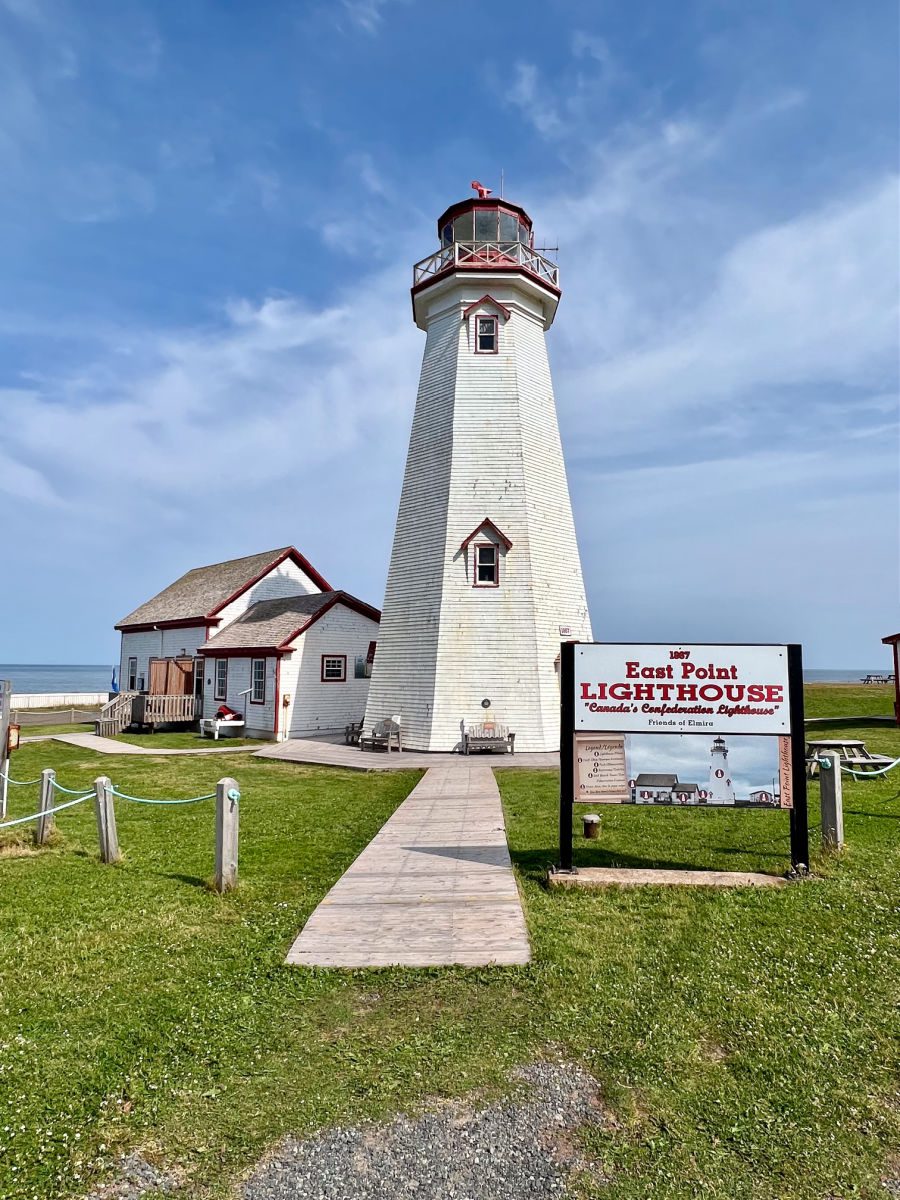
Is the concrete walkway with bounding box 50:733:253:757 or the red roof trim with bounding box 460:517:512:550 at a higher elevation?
the red roof trim with bounding box 460:517:512:550

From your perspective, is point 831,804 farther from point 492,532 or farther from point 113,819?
point 492,532

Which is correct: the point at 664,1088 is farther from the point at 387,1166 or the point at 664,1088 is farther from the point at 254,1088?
the point at 254,1088

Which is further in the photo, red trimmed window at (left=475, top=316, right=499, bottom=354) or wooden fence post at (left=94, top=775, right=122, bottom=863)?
red trimmed window at (left=475, top=316, right=499, bottom=354)

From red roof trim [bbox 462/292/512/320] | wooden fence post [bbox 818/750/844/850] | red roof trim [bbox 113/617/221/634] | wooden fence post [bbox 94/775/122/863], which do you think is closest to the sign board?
wooden fence post [bbox 818/750/844/850]

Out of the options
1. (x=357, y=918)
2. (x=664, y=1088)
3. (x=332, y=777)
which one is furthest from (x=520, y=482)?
(x=664, y=1088)

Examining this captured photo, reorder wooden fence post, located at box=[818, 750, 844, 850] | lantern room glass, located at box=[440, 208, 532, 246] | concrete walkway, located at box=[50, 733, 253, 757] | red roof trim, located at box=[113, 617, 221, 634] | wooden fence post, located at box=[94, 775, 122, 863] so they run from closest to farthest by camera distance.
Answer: wooden fence post, located at box=[818, 750, 844, 850] → wooden fence post, located at box=[94, 775, 122, 863] → concrete walkway, located at box=[50, 733, 253, 757] → lantern room glass, located at box=[440, 208, 532, 246] → red roof trim, located at box=[113, 617, 221, 634]

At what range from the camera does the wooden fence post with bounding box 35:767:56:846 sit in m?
9.38

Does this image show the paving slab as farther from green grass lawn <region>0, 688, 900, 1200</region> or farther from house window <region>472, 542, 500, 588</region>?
house window <region>472, 542, 500, 588</region>

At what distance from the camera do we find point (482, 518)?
65.4 feet

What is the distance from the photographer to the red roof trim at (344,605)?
2387 cm

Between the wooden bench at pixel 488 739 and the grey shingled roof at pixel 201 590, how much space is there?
13.8 metres

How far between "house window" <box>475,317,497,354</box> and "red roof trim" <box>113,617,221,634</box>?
1470cm

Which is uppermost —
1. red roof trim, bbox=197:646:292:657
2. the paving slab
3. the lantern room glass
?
the lantern room glass

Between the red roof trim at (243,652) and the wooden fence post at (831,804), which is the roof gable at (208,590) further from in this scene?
the wooden fence post at (831,804)
